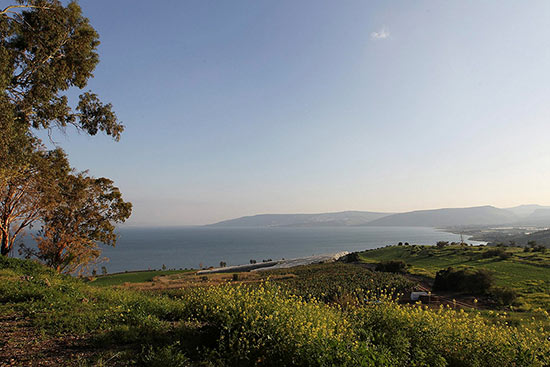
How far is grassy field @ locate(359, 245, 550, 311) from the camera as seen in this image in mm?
22414

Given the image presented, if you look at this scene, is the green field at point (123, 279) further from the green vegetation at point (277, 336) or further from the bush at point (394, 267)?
the green vegetation at point (277, 336)

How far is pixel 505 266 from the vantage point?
3659cm

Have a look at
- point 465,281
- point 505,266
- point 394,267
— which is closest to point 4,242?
point 465,281

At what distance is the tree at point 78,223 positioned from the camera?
25094 mm

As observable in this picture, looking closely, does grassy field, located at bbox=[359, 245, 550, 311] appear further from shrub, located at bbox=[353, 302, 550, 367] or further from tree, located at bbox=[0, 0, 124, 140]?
tree, located at bbox=[0, 0, 124, 140]

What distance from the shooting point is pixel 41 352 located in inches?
216

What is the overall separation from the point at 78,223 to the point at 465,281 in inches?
1388

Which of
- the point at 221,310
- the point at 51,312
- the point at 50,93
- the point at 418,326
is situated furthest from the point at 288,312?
the point at 50,93

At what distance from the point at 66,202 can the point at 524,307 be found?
36.1 m

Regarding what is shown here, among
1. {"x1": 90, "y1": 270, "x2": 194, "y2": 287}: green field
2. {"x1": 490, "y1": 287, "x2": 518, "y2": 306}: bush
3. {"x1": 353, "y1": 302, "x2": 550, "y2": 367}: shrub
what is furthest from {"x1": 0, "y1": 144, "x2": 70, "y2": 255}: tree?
{"x1": 490, "y1": 287, "x2": 518, "y2": 306}: bush

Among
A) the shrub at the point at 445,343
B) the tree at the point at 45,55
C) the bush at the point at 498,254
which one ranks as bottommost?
the bush at the point at 498,254

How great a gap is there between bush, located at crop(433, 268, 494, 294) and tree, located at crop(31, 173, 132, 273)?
103 feet

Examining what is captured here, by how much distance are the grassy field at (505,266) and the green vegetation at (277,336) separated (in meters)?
16.8

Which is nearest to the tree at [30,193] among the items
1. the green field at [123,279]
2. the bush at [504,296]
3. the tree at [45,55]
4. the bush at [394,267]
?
the tree at [45,55]
